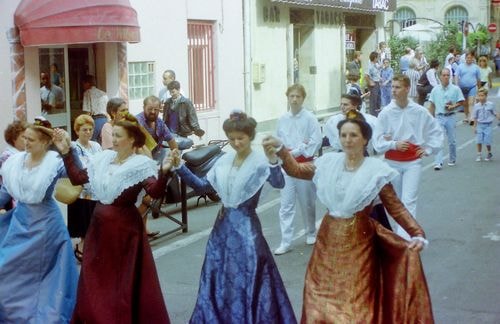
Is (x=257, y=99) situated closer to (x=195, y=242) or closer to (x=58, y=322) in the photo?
(x=195, y=242)

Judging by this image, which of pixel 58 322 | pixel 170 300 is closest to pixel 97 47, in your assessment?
pixel 170 300

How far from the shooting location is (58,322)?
711 cm

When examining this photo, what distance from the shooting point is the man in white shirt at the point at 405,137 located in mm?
9570

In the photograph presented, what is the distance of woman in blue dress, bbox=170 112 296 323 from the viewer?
6.35 m

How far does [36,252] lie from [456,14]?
2305 inches

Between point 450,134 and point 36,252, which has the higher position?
point 450,134

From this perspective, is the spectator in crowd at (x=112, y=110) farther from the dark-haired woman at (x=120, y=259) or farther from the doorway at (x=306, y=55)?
the doorway at (x=306, y=55)

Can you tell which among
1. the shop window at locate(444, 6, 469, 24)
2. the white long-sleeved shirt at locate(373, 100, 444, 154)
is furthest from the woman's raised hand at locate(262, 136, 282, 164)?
the shop window at locate(444, 6, 469, 24)

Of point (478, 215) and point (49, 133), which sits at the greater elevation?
point (49, 133)

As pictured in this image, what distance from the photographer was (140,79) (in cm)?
1788

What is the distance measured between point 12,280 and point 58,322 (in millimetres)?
472

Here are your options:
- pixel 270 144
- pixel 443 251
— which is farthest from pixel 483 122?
pixel 270 144

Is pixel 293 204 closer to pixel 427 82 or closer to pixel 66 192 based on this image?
pixel 66 192

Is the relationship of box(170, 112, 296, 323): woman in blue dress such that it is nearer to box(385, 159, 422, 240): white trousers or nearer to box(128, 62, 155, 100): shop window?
box(385, 159, 422, 240): white trousers
